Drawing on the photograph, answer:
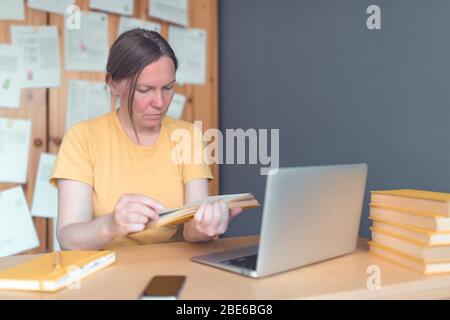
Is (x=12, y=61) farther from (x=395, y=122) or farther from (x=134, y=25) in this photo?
(x=395, y=122)

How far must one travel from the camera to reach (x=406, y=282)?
33.8 inches

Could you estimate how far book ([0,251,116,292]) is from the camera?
0.81 meters

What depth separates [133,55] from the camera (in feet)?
4.22

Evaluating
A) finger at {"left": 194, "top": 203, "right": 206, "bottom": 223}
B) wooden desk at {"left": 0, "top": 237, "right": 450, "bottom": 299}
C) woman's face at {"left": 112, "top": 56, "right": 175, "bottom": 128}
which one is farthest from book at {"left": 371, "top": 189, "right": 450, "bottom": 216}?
woman's face at {"left": 112, "top": 56, "right": 175, "bottom": 128}

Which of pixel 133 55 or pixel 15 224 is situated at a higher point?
pixel 133 55

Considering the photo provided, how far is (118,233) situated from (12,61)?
1220 mm

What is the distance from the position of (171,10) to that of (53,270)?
165 centimetres

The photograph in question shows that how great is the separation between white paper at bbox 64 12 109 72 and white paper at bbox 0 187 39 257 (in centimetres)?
56

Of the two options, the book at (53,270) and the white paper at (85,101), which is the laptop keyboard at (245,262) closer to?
the book at (53,270)

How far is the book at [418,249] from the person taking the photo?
2.96ft

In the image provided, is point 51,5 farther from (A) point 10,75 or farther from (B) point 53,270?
(B) point 53,270

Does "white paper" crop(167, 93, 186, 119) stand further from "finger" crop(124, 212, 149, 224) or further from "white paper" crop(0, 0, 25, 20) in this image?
"finger" crop(124, 212, 149, 224)

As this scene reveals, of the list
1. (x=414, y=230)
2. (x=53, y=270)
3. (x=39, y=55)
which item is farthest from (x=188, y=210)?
(x=39, y=55)

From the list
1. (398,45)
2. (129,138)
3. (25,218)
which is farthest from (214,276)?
(25,218)
